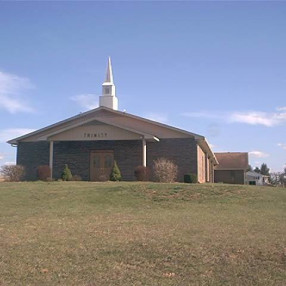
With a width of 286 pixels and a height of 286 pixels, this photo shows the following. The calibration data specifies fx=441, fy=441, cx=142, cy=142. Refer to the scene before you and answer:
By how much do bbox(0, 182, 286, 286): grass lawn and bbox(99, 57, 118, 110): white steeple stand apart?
1949 centimetres

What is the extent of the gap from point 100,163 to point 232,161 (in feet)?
76.1

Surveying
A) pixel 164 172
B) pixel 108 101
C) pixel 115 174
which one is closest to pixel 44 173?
pixel 115 174

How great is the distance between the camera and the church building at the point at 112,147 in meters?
27.1

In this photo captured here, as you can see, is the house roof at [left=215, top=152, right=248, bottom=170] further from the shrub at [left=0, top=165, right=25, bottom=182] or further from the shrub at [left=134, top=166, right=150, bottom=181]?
the shrub at [left=0, top=165, right=25, bottom=182]

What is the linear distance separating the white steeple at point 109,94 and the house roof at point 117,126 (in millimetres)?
5276

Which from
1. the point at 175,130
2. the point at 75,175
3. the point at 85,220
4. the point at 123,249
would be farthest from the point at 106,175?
the point at 123,249

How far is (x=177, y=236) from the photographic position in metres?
9.41

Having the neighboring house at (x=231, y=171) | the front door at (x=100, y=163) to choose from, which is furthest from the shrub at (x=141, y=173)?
the neighboring house at (x=231, y=171)

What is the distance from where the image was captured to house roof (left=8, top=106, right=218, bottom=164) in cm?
2717

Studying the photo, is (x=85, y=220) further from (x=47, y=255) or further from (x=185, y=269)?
(x=185, y=269)

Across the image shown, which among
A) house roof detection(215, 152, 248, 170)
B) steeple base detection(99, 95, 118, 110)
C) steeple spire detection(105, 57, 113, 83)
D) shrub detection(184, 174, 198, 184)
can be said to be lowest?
shrub detection(184, 174, 198, 184)

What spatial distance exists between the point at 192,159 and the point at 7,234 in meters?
18.1

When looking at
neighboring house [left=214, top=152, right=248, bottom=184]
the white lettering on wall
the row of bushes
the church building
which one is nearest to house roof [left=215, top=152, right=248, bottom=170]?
neighboring house [left=214, top=152, right=248, bottom=184]

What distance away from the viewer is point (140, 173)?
990 inches
